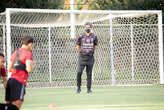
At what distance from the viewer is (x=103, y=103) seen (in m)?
12.9

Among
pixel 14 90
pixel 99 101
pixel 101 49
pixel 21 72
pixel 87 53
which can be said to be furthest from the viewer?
pixel 101 49

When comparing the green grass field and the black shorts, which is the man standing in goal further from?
the black shorts

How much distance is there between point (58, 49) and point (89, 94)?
7307 millimetres

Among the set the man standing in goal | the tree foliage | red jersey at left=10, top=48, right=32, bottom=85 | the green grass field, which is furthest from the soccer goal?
red jersey at left=10, top=48, right=32, bottom=85

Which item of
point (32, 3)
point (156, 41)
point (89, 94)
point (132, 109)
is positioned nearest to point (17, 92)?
point (132, 109)

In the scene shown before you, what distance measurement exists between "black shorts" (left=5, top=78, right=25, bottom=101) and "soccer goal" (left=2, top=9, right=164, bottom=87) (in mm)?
10607

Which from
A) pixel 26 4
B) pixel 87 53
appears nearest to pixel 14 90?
pixel 87 53

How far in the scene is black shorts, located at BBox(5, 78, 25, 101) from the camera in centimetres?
943

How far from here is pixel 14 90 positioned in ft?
30.9

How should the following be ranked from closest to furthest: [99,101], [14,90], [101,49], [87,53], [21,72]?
1. [14,90]
2. [21,72]
3. [99,101]
4. [87,53]
5. [101,49]

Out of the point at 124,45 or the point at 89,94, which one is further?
the point at 124,45

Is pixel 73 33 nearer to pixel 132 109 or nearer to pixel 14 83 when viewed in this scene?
pixel 132 109

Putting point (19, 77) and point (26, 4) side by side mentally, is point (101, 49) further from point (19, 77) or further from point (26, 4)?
point (19, 77)

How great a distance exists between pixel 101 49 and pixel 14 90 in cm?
1232
